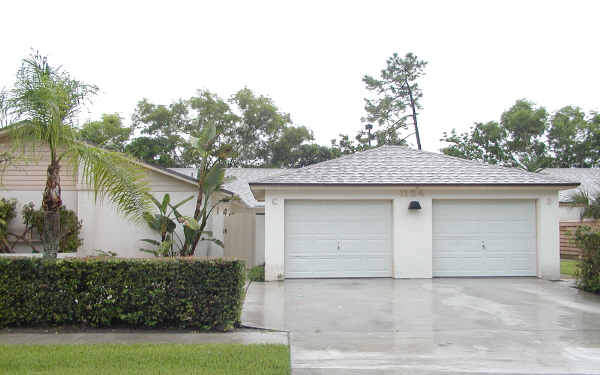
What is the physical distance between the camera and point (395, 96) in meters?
34.7

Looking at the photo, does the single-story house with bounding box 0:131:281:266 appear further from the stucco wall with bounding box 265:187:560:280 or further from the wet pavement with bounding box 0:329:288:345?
the wet pavement with bounding box 0:329:288:345

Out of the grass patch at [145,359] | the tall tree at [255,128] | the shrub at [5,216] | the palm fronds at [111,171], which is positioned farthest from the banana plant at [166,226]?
the tall tree at [255,128]

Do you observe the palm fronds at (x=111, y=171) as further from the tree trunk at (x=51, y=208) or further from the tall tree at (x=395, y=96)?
→ the tall tree at (x=395, y=96)

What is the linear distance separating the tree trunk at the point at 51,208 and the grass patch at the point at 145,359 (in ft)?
6.01

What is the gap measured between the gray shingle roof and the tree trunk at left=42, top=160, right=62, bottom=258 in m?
5.66

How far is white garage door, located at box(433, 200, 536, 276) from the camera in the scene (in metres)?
13.1

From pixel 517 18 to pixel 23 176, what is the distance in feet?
50.5

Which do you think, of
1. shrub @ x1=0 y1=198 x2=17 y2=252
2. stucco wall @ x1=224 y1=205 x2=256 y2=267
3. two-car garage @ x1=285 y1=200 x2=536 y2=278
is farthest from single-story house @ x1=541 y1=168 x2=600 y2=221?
shrub @ x1=0 y1=198 x2=17 y2=252

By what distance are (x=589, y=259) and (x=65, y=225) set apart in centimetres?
1370

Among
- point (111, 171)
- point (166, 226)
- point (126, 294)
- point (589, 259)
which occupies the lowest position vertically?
point (126, 294)

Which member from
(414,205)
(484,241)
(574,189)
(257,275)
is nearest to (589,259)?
(484,241)

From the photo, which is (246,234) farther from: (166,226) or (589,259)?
(589,259)

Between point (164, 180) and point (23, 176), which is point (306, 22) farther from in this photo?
point (23, 176)

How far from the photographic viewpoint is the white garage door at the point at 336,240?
13.0m
